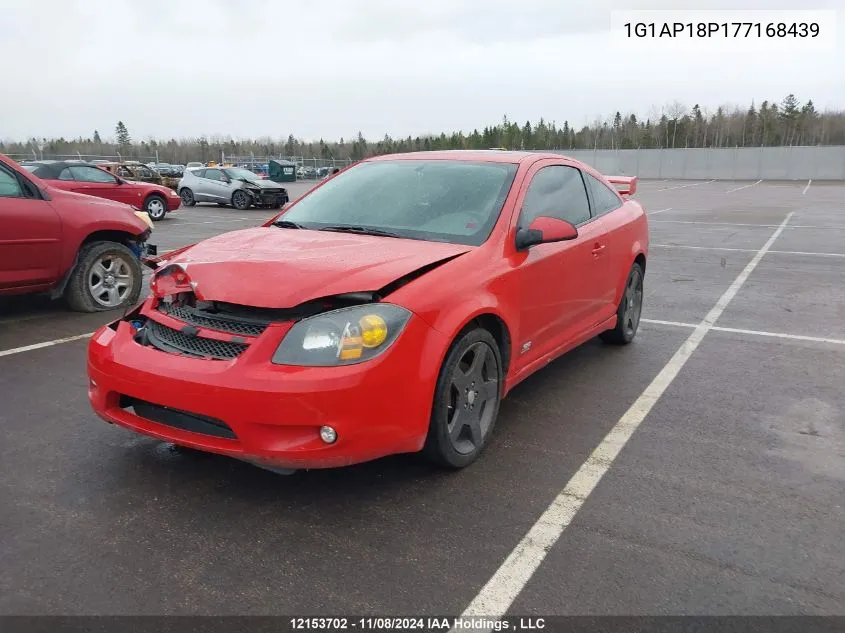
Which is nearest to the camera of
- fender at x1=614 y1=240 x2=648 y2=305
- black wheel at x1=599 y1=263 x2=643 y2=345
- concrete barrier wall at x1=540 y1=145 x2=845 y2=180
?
fender at x1=614 y1=240 x2=648 y2=305

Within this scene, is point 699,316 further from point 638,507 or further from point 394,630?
point 394,630

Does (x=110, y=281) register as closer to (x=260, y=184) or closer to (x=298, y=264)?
(x=298, y=264)

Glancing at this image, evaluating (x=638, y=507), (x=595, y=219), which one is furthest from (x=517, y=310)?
(x=595, y=219)

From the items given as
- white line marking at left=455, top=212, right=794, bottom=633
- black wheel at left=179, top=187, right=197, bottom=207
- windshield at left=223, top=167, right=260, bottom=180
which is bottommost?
white line marking at left=455, top=212, right=794, bottom=633

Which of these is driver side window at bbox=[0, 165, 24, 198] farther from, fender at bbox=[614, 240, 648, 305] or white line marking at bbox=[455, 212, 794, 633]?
white line marking at bbox=[455, 212, 794, 633]

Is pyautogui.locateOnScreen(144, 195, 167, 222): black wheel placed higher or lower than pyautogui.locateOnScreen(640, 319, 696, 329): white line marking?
higher

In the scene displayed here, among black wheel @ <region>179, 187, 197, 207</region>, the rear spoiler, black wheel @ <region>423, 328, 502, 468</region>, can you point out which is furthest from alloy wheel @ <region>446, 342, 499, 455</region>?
black wheel @ <region>179, 187, 197, 207</region>

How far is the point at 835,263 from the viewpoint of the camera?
10641 mm

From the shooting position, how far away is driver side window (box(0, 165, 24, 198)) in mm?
6039

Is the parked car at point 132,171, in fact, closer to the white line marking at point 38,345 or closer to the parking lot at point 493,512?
the white line marking at point 38,345

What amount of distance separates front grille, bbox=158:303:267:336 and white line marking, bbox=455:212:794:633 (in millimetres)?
1400

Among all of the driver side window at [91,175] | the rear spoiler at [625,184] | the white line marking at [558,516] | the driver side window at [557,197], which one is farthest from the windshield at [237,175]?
the white line marking at [558,516]

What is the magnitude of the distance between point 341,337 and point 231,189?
21618mm

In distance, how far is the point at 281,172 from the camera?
158ft
